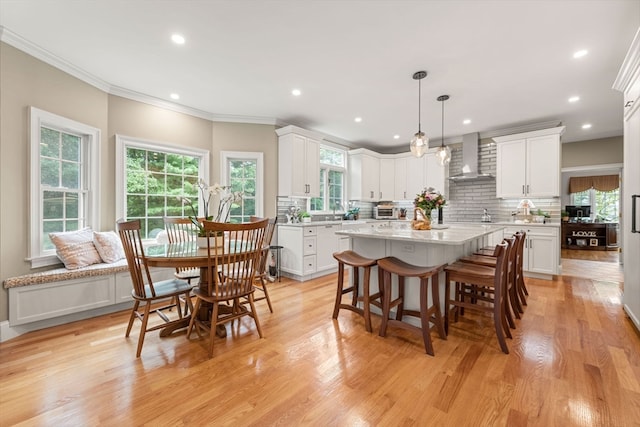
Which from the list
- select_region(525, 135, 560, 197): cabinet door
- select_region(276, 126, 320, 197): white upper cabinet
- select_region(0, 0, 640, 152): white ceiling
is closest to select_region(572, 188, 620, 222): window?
select_region(525, 135, 560, 197): cabinet door

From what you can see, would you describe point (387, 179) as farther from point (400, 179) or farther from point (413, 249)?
point (413, 249)

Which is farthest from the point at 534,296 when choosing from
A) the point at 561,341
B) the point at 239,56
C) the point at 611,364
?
the point at 239,56

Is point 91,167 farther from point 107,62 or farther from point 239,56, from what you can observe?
point 239,56

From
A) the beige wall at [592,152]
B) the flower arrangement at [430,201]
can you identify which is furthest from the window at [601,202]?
the flower arrangement at [430,201]

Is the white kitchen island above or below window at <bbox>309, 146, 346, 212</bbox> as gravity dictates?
below

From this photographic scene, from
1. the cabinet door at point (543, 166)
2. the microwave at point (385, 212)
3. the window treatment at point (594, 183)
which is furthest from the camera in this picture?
the window treatment at point (594, 183)

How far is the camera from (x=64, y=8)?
7.25 feet

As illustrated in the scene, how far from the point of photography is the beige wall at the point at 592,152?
5.79 m

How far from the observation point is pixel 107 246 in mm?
3176

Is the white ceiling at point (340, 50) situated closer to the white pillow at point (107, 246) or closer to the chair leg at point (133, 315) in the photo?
the white pillow at point (107, 246)

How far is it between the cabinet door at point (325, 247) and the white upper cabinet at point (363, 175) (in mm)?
1537

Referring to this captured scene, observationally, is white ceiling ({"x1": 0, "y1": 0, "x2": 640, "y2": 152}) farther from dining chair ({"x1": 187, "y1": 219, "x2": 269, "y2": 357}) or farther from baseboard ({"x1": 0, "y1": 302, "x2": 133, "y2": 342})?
baseboard ({"x1": 0, "y1": 302, "x2": 133, "y2": 342})

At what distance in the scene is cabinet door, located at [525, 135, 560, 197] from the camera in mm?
4598

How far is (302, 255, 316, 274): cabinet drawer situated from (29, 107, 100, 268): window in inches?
108
